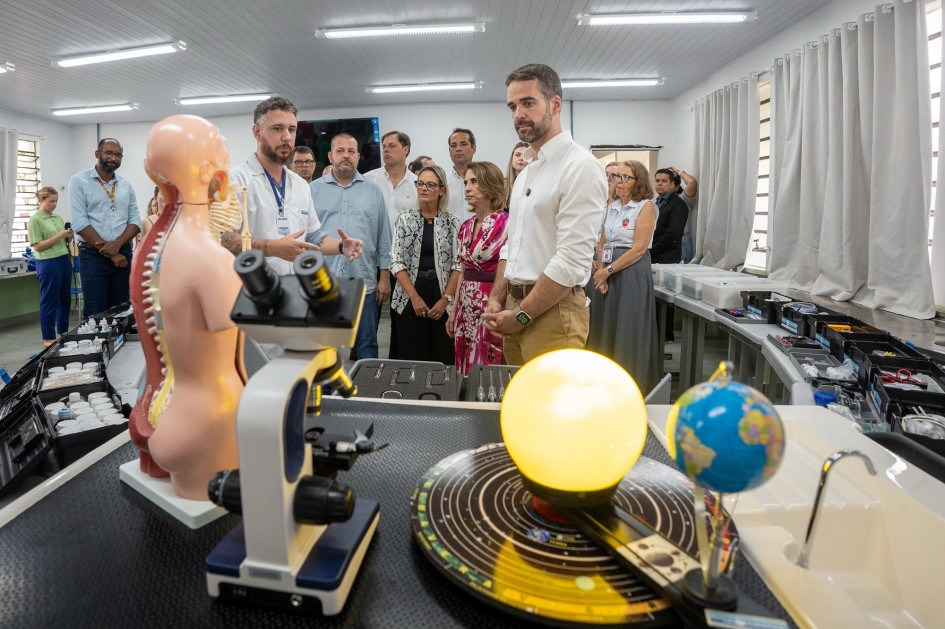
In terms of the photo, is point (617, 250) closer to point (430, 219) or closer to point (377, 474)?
point (430, 219)

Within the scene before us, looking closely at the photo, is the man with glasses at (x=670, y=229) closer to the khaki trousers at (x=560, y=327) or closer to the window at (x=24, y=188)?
the khaki trousers at (x=560, y=327)

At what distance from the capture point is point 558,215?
1745mm

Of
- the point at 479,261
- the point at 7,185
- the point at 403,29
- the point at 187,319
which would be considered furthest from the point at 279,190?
the point at 7,185

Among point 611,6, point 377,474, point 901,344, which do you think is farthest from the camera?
point 611,6

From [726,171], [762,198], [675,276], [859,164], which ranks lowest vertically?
[675,276]

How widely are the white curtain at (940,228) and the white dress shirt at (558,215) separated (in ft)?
8.23

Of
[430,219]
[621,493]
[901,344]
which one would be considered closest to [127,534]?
[621,493]

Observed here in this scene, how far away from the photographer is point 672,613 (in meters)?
0.52

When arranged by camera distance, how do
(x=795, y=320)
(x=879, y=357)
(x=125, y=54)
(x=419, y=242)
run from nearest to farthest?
(x=879, y=357) → (x=795, y=320) → (x=419, y=242) → (x=125, y=54)

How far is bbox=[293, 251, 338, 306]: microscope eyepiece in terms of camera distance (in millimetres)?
524

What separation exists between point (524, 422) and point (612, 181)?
140 inches

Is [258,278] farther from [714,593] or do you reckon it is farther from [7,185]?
[7,185]

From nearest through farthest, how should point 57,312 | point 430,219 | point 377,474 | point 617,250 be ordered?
point 377,474 < point 430,219 < point 617,250 < point 57,312

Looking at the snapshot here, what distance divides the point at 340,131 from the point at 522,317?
6.86m
